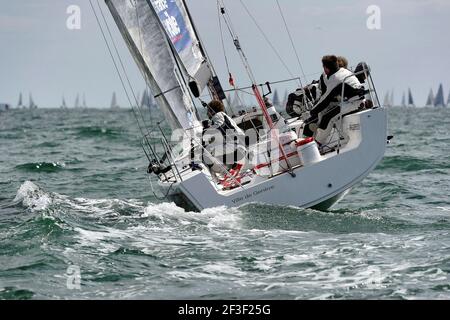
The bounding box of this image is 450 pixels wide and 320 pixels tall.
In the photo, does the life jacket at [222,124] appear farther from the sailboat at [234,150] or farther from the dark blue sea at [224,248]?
the dark blue sea at [224,248]

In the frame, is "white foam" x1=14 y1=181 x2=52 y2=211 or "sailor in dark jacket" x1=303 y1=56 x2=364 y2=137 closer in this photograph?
"sailor in dark jacket" x1=303 y1=56 x2=364 y2=137

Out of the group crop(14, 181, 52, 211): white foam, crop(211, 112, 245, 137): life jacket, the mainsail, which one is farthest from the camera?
the mainsail

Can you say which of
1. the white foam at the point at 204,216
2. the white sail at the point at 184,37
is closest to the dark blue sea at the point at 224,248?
the white foam at the point at 204,216

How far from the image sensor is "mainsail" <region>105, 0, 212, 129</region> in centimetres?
1169

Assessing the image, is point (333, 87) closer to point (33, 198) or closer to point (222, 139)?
point (222, 139)

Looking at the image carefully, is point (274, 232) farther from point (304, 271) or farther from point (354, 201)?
point (354, 201)

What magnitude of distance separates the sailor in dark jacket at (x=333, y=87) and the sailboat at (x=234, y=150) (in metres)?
0.13

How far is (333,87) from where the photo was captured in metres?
10.5

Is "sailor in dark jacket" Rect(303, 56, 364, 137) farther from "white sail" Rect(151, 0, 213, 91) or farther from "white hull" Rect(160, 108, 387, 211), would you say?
"white sail" Rect(151, 0, 213, 91)

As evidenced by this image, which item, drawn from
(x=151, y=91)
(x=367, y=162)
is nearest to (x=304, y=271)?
(x=367, y=162)

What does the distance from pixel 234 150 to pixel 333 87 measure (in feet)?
4.78

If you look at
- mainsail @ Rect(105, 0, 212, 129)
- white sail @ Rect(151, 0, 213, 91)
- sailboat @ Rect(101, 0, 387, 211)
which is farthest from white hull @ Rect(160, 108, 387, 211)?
white sail @ Rect(151, 0, 213, 91)

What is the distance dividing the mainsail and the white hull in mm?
1948

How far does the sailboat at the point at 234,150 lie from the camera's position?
9945 mm
